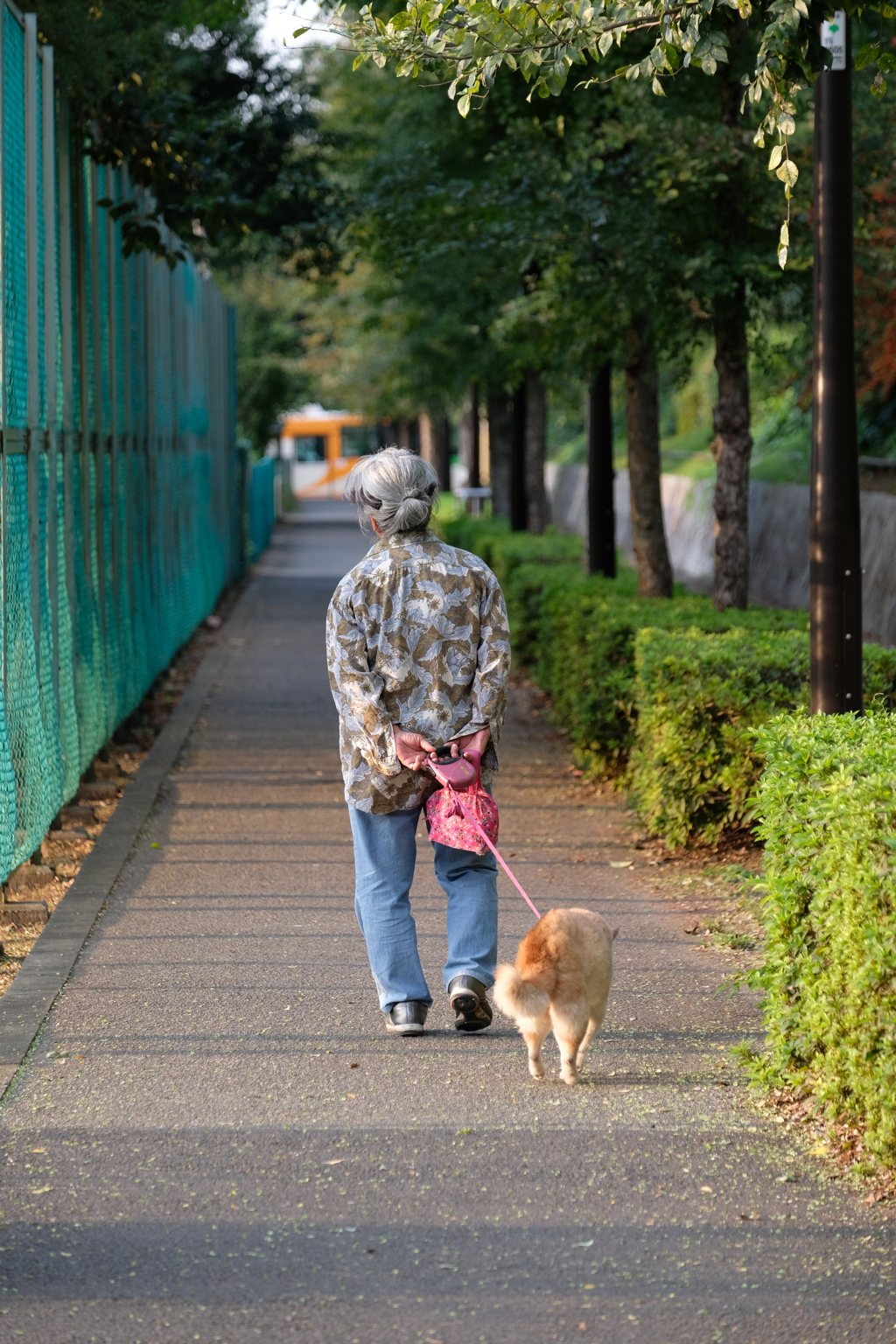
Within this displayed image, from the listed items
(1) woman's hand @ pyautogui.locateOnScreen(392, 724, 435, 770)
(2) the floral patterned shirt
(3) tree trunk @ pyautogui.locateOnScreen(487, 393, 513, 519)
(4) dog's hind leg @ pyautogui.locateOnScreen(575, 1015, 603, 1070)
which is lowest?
(4) dog's hind leg @ pyautogui.locateOnScreen(575, 1015, 603, 1070)

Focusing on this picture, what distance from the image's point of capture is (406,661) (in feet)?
15.8

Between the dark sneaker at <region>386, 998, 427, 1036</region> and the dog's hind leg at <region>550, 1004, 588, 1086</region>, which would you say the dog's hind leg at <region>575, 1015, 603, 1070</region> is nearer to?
the dog's hind leg at <region>550, 1004, 588, 1086</region>

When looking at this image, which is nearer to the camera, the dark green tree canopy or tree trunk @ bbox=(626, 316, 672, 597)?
the dark green tree canopy

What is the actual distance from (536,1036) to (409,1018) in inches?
24.1

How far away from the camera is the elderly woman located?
4.81 metres

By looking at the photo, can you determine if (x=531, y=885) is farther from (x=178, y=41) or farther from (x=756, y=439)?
(x=756, y=439)

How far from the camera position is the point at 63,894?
22.1 ft

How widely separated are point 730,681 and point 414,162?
5.73 metres

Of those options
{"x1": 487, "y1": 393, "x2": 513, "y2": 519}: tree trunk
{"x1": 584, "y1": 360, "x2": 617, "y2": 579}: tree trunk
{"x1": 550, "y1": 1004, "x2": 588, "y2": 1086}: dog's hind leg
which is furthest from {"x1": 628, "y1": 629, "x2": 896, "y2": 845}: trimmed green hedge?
{"x1": 487, "y1": 393, "x2": 513, "y2": 519}: tree trunk

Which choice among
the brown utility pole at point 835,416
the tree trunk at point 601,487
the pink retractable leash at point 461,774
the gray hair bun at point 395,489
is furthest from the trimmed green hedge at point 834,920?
the tree trunk at point 601,487

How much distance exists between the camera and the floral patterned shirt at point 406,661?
4.81m

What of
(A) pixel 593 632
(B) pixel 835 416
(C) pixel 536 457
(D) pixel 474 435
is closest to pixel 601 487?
(A) pixel 593 632

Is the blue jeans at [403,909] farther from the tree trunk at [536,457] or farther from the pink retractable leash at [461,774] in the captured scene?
the tree trunk at [536,457]

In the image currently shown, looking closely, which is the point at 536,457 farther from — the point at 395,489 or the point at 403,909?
the point at 403,909
